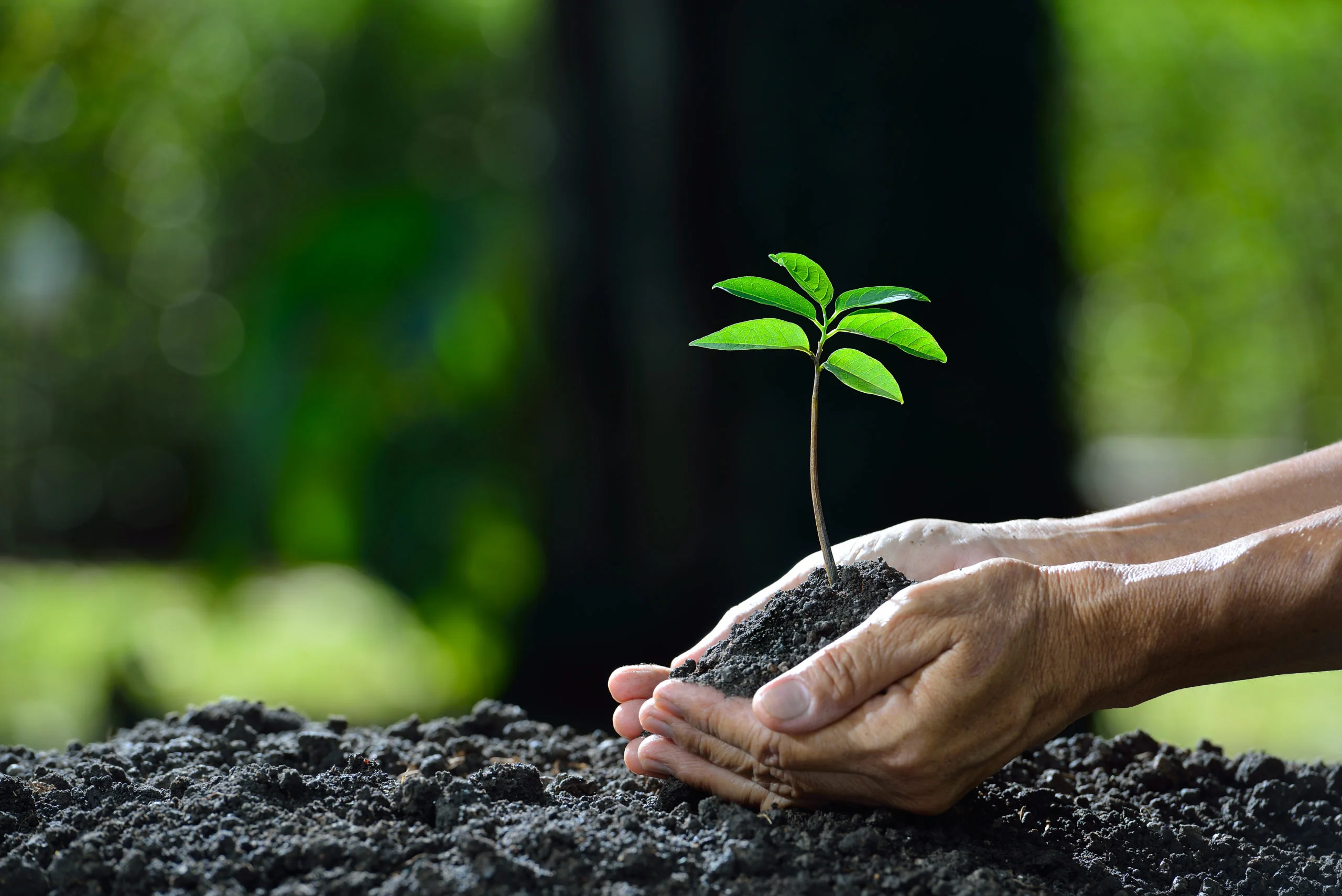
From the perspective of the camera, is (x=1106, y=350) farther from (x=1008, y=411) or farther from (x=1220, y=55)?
(x=1008, y=411)

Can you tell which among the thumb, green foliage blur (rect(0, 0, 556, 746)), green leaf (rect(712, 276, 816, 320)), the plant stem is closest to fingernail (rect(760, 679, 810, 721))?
the thumb

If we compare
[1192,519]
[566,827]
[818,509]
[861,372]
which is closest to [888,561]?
[818,509]

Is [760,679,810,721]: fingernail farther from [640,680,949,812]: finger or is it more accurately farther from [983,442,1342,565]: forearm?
[983,442,1342,565]: forearm

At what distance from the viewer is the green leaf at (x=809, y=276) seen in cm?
132

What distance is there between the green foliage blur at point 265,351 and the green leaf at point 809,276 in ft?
8.18

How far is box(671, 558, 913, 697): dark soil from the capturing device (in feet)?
4.25

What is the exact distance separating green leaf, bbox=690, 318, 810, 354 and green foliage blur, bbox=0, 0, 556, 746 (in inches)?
100

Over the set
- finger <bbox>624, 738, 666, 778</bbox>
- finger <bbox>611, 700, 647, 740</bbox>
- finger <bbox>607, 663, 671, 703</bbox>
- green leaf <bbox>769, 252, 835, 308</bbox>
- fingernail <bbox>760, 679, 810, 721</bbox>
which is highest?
green leaf <bbox>769, 252, 835, 308</bbox>

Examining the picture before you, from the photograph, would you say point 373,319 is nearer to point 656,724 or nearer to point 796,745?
point 656,724

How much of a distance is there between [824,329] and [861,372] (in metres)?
0.08

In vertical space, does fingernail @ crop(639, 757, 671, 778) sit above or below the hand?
below

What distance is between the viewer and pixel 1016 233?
3.01 meters

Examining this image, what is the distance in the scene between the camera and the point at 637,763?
1.44m

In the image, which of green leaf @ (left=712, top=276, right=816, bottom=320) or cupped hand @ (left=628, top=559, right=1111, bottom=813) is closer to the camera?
cupped hand @ (left=628, top=559, right=1111, bottom=813)
